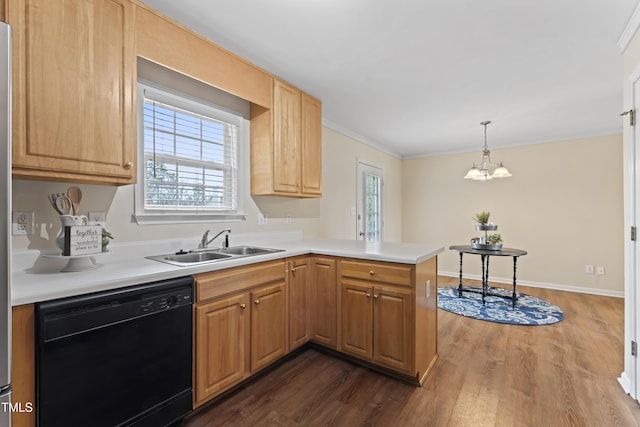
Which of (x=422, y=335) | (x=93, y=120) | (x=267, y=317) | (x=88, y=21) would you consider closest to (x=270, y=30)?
(x=88, y=21)

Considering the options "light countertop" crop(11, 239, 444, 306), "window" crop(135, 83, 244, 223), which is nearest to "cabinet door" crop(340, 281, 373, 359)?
"light countertop" crop(11, 239, 444, 306)

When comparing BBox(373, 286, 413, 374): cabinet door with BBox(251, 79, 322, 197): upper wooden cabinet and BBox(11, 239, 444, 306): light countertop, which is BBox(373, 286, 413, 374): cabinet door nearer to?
BBox(11, 239, 444, 306): light countertop

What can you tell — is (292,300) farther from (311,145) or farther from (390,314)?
(311,145)

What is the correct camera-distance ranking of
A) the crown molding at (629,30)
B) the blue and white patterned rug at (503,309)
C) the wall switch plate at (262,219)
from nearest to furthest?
the crown molding at (629,30), the wall switch plate at (262,219), the blue and white patterned rug at (503,309)

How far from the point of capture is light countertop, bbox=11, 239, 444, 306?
4.00ft

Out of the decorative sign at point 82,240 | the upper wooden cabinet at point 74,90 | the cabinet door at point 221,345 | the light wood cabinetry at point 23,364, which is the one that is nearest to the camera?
the light wood cabinetry at point 23,364

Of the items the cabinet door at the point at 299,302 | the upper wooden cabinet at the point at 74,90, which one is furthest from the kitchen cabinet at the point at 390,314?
the upper wooden cabinet at the point at 74,90

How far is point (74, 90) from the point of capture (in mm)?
1482

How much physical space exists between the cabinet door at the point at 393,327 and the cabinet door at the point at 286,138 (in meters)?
1.30

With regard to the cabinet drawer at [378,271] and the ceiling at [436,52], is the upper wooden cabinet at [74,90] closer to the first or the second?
the ceiling at [436,52]

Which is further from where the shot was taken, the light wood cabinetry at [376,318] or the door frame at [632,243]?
the light wood cabinetry at [376,318]

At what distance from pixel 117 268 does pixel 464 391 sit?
2338 mm

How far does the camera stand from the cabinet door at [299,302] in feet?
7.79

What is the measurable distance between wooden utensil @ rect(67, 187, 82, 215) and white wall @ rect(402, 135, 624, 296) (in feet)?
18.2
